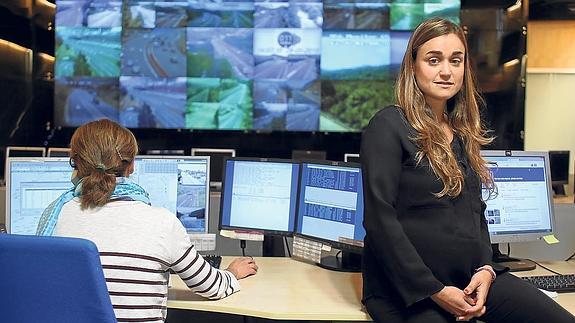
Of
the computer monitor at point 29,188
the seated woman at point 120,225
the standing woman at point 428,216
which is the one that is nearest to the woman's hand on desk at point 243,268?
the seated woman at point 120,225

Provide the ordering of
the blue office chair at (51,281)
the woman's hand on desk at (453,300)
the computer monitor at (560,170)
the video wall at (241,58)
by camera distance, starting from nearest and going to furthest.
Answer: the blue office chair at (51,281)
the woman's hand on desk at (453,300)
the computer monitor at (560,170)
the video wall at (241,58)

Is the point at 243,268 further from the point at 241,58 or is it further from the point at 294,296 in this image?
the point at 241,58

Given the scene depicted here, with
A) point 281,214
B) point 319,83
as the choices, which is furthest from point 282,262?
point 319,83

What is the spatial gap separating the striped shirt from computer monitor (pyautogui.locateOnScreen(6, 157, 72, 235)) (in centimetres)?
71

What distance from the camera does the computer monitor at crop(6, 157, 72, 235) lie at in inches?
92.1

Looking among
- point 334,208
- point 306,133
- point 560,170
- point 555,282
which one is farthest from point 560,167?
point 334,208

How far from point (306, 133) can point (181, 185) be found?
3.78 m

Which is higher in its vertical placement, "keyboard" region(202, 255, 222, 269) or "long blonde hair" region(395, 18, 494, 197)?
"long blonde hair" region(395, 18, 494, 197)

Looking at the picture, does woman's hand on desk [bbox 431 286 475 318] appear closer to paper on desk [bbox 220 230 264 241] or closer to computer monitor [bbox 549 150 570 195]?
paper on desk [bbox 220 230 264 241]

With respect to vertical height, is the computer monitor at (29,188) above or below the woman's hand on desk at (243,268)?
above

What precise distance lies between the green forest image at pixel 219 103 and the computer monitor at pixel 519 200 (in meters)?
3.98

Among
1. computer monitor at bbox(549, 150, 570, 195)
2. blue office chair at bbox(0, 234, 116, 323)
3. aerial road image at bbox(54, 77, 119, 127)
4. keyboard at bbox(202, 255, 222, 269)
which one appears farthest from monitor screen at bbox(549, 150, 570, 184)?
blue office chair at bbox(0, 234, 116, 323)

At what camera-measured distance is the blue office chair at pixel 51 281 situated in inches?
52.1

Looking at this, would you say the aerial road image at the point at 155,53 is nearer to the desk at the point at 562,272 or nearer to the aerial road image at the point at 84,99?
the aerial road image at the point at 84,99
